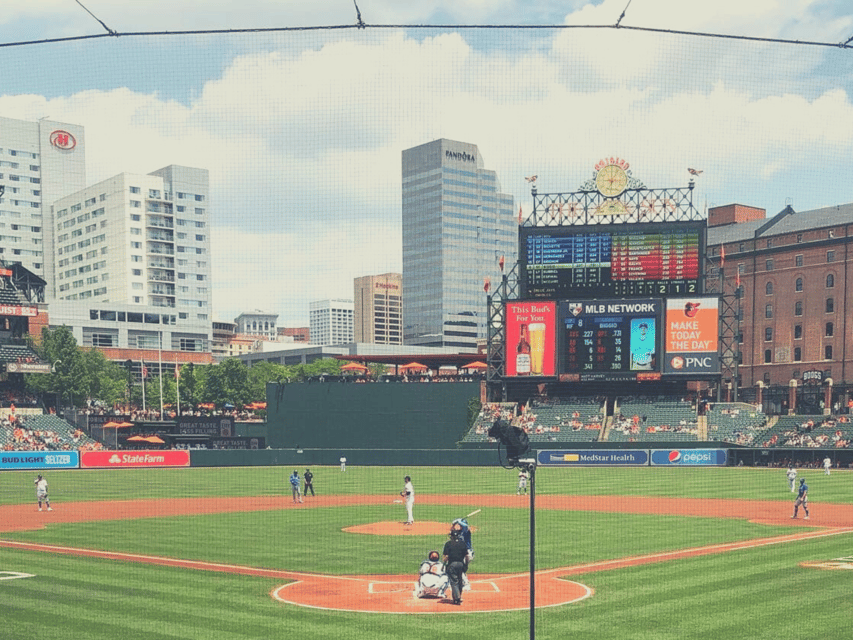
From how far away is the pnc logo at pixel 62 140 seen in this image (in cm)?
14456

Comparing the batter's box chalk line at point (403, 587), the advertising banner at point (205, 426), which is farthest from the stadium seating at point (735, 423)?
the batter's box chalk line at point (403, 587)

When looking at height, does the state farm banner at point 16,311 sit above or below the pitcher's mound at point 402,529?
above

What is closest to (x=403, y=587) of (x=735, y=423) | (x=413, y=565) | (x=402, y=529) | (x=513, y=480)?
(x=413, y=565)

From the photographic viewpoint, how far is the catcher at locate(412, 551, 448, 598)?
20.0 meters

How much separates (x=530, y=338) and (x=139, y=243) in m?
104

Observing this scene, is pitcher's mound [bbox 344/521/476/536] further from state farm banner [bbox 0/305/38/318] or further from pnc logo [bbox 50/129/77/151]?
pnc logo [bbox 50/129/77/151]

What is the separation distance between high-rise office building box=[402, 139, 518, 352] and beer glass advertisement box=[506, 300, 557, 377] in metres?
5.03

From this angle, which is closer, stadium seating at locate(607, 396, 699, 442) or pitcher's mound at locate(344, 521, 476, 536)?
pitcher's mound at locate(344, 521, 476, 536)

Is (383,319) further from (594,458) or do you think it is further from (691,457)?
(691,457)

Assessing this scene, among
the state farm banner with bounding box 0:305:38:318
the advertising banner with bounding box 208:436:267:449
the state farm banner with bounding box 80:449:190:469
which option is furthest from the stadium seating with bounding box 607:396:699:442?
the state farm banner with bounding box 0:305:38:318

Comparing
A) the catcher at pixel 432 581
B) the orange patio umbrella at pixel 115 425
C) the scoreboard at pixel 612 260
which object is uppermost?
the scoreboard at pixel 612 260

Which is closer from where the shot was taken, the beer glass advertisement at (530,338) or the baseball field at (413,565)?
the baseball field at (413,565)

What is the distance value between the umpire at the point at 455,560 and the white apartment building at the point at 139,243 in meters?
140

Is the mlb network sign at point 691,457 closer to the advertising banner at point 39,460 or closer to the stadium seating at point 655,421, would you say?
the stadium seating at point 655,421
